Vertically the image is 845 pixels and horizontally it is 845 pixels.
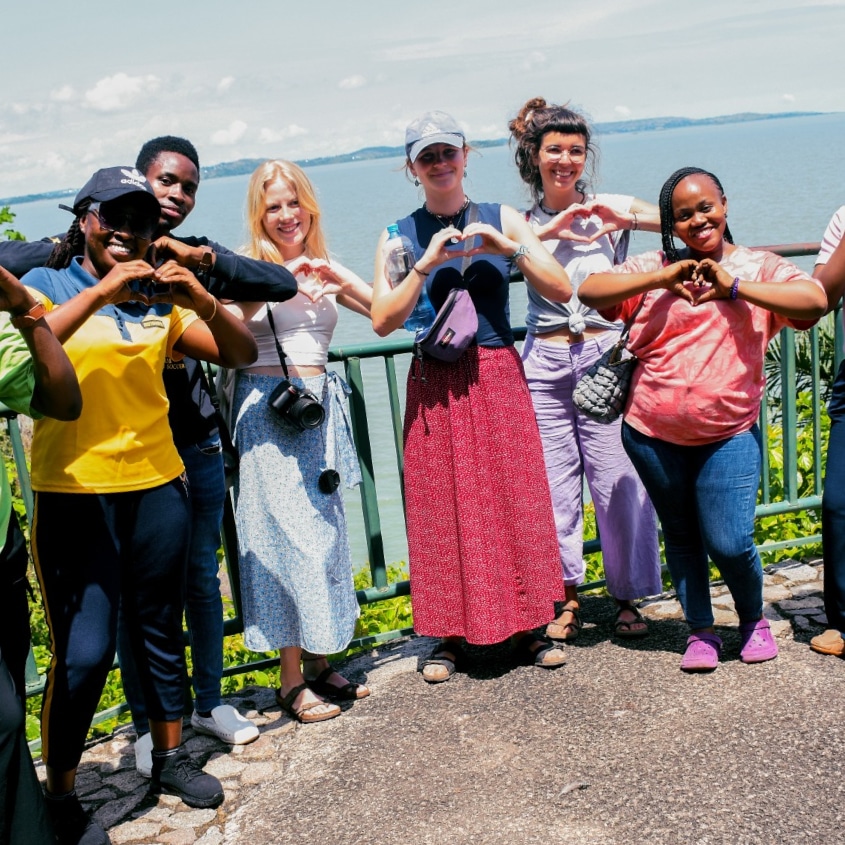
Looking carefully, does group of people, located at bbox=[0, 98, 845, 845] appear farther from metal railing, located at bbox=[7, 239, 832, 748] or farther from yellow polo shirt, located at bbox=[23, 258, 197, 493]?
metal railing, located at bbox=[7, 239, 832, 748]

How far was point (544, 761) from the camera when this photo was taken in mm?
3846

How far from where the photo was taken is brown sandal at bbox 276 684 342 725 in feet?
14.3

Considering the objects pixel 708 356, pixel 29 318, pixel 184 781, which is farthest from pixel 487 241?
pixel 184 781

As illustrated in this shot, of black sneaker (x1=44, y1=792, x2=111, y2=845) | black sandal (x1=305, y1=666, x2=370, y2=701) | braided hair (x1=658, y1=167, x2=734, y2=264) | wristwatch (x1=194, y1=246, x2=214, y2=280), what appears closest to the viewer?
black sneaker (x1=44, y1=792, x2=111, y2=845)

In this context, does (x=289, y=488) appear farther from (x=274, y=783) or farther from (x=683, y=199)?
(x=683, y=199)

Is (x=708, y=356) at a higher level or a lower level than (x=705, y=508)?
higher

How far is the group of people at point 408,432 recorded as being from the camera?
3430 millimetres

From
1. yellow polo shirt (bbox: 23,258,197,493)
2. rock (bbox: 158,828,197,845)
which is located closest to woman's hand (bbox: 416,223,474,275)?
yellow polo shirt (bbox: 23,258,197,493)

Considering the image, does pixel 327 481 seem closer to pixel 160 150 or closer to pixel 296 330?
pixel 296 330

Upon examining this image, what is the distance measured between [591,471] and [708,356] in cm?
86

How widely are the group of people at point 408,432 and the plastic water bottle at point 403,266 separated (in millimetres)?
41

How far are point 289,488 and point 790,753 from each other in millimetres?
1981

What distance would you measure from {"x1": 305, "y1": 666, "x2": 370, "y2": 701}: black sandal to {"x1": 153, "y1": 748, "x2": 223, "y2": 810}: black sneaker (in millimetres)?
757

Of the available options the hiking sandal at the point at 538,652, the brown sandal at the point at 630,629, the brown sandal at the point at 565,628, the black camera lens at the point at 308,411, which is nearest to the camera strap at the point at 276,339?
the black camera lens at the point at 308,411
